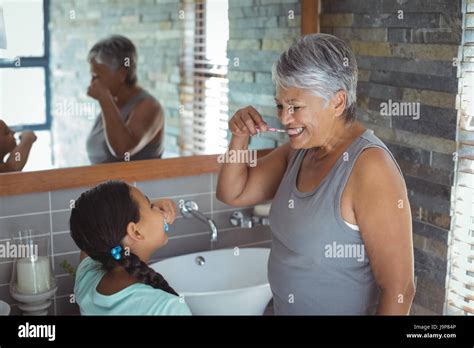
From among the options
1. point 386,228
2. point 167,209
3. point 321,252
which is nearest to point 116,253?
point 167,209

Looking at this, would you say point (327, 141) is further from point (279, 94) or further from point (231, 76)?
point (231, 76)

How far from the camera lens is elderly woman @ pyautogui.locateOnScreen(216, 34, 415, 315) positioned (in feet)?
3.64

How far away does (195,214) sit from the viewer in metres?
1.81

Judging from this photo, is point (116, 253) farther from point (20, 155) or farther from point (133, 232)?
point (20, 155)

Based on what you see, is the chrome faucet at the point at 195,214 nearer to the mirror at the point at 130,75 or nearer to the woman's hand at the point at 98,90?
the mirror at the point at 130,75

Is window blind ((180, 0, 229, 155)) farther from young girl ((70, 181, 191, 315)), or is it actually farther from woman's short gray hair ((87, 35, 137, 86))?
young girl ((70, 181, 191, 315))

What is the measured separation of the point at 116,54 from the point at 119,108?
0.51 ft

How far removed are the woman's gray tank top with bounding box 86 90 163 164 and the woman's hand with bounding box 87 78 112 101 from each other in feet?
0.17

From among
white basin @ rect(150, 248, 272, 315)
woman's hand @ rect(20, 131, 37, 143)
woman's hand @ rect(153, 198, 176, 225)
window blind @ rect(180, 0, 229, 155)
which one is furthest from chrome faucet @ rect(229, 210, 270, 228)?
woman's hand @ rect(153, 198, 176, 225)

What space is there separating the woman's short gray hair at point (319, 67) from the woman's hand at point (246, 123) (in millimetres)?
151

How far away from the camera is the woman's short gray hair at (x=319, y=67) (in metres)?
1.14

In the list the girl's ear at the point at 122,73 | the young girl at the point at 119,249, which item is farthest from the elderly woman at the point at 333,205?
the girl's ear at the point at 122,73

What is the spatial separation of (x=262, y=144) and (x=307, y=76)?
2.87 ft

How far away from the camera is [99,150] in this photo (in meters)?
1.81
